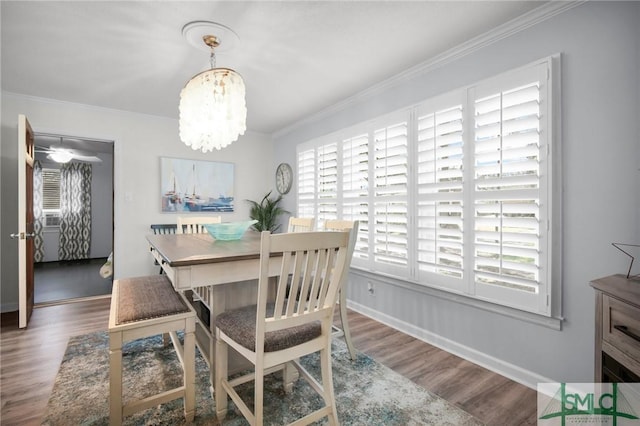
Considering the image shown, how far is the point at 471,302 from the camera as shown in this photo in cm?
225

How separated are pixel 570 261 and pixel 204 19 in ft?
9.15

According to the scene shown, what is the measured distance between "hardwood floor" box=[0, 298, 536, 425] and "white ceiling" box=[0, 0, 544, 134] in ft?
7.84

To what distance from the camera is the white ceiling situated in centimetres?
190

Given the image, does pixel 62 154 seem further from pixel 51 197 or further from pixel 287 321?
pixel 287 321

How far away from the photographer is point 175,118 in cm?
418

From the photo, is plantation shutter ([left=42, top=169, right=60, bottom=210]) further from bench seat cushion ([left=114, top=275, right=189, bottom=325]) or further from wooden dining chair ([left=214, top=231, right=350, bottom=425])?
wooden dining chair ([left=214, top=231, right=350, bottom=425])

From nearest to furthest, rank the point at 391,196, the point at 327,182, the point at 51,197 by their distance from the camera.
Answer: the point at 391,196
the point at 327,182
the point at 51,197

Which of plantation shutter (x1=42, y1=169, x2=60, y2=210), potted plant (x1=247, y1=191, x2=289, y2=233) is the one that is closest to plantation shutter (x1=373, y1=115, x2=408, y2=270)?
potted plant (x1=247, y1=191, x2=289, y2=233)

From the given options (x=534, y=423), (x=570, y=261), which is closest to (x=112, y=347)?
(x=534, y=423)

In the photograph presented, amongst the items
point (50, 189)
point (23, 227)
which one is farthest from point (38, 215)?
point (23, 227)

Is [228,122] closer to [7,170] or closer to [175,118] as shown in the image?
[175,118]

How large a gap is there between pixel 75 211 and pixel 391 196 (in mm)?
6762

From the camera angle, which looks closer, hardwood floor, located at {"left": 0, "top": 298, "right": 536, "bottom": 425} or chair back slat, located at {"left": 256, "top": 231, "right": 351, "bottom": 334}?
chair back slat, located at {"left": 256, "top": 231, "right": 351, "bottom": 334}

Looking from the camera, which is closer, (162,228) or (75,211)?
(162,228)
